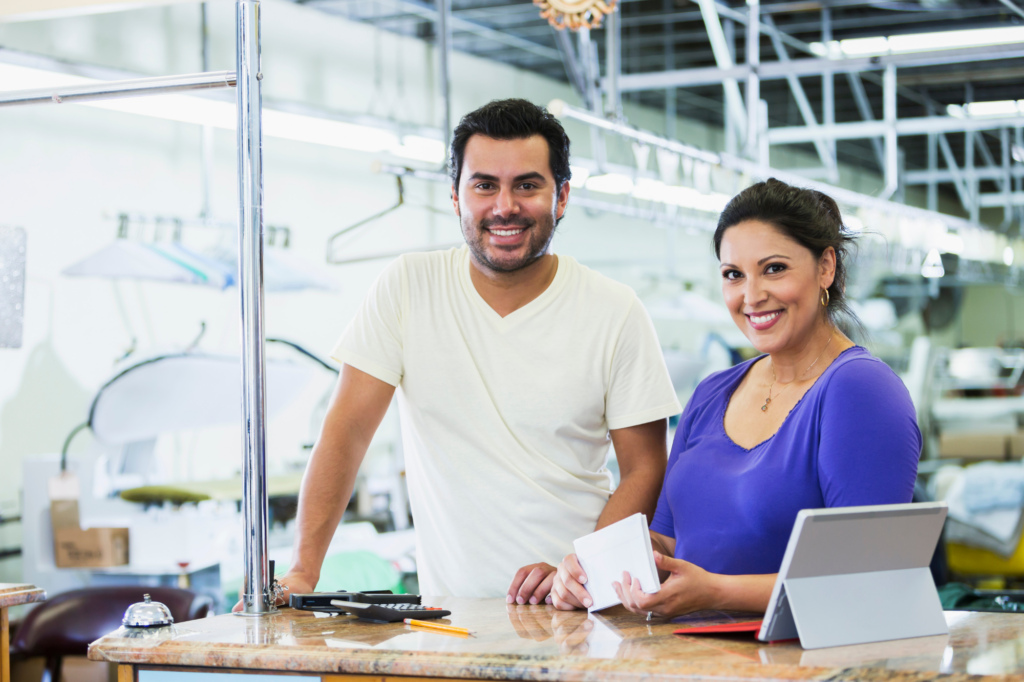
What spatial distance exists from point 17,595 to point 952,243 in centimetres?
763

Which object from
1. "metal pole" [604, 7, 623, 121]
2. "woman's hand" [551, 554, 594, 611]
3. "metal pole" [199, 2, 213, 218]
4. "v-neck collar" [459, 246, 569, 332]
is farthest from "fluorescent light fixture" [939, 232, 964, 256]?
"woman's hand" [551, 554, 594, 611]

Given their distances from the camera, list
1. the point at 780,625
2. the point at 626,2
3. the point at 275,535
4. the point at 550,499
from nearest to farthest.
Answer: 1. the point at 780,625
2. the point at 550,499
3. the point at 275,535
4. the point at 626,2

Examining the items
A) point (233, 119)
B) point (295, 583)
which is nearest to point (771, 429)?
point (295, 583)

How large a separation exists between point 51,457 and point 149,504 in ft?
1.54

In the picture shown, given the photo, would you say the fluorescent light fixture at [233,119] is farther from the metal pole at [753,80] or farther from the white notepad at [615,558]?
the white notepad at [615,558]

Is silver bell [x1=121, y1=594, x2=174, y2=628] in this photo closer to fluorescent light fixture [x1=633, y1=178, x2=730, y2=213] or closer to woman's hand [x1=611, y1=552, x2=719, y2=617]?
woman's hand [x1=611, y1=552, x2=719, y2=617]

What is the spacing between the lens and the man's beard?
2219 millimetres

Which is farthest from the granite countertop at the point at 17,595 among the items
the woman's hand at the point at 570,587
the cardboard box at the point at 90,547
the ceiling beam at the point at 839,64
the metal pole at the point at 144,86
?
the ceiling beam at the point at 839,64

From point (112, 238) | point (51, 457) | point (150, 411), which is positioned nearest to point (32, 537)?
point (51, 457)

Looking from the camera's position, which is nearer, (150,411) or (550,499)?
(550,499)

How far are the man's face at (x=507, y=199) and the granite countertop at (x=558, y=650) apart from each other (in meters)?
0.77

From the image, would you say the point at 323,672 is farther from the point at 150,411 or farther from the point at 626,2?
the point at 626,2

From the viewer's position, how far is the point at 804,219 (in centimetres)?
187

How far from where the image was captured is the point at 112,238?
541cm
